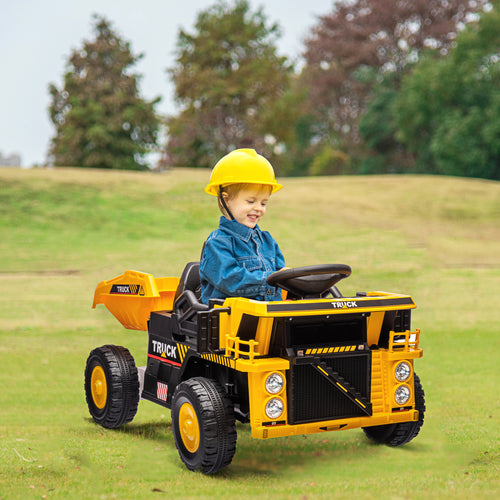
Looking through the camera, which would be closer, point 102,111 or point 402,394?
point 402,394

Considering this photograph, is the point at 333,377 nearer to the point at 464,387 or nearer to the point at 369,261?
the point at 464,387

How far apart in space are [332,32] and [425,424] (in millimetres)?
50104

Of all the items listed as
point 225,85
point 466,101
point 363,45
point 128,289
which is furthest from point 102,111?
point 128,289

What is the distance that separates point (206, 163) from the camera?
48.5 m

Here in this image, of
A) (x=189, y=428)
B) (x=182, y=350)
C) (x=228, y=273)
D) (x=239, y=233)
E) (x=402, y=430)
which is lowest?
(x=402, y=430)

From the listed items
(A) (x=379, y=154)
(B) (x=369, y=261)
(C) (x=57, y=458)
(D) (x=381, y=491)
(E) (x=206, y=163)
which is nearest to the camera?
(D) (x=381, y=491)

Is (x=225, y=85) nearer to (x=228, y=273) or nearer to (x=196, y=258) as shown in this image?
(x=196, y=258)

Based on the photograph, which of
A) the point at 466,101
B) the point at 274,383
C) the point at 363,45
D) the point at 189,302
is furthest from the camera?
the point at 363,45

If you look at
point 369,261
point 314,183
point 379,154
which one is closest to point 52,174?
point 314,183

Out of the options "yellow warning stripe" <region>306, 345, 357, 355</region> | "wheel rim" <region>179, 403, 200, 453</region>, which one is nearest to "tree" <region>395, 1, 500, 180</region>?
"yellow warning stripe" <region>306, 345, 357, 355</region>

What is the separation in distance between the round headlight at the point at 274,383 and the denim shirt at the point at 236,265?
Result: 2.23 feet

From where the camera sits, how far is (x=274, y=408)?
467 centimetres

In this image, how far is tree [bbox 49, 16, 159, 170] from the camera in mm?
46969

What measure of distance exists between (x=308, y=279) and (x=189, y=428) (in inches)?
49.0
